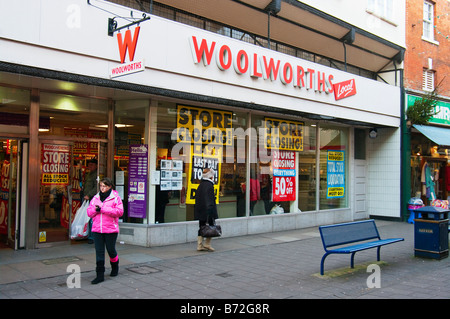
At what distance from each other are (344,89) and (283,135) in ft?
8.95

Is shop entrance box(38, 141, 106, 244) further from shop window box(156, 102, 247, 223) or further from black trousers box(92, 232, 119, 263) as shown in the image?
black trousers box(92, 232, 119, 263)

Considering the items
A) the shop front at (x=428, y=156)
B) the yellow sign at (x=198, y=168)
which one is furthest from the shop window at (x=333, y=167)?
the yellow sign at (x=198, y=168)

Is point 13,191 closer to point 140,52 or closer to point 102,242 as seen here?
point 102,242

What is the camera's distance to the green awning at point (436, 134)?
49.0 feet

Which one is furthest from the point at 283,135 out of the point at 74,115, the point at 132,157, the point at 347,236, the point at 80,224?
the point at 80,224

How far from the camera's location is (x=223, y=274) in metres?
7.10

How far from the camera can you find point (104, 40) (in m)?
7.88

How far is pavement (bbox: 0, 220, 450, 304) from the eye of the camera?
19.3 ft

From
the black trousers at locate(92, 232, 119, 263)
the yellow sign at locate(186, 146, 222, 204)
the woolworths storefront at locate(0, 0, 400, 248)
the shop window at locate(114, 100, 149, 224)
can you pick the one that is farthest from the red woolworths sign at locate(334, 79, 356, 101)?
the black trousers at locate(92, 232, 119, 263)

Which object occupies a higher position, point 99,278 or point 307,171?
point 307,171

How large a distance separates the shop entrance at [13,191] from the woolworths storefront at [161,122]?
0.05 meters

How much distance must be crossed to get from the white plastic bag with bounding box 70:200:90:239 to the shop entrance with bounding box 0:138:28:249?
103cm

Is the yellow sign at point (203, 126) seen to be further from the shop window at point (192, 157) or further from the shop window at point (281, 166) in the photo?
the shop window at point (281, 166)
